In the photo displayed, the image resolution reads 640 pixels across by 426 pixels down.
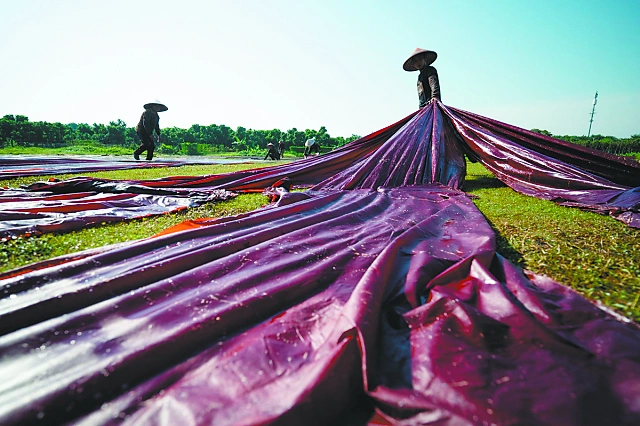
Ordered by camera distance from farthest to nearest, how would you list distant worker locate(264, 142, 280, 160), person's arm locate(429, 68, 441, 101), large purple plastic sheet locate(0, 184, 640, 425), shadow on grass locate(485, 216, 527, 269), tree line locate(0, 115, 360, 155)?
tree line locate(0, 115, 360, 155) → distant worker locate(264, 142, 280, 160) → person's arm locate(429, 68, 441, 101) → shadow on grass locate(485, 216, 527, 269) → large purple plastic sheet locate(0, 184, 640, 425)

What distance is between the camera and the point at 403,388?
3.33 ft

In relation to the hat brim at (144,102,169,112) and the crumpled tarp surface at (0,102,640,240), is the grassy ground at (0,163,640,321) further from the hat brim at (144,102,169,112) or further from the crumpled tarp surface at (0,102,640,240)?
the hat brim at (144,102,169,112)

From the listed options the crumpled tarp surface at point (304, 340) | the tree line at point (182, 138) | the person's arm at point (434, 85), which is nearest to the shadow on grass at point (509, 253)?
the crumpled tarp surface at point (304, 340)

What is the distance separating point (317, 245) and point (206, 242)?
2.42 ft

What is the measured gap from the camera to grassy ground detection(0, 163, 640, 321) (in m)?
1.72

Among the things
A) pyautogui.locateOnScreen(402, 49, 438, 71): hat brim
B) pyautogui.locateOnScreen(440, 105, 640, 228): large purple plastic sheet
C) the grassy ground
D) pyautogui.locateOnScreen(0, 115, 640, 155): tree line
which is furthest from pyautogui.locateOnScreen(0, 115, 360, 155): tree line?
the grassy ground

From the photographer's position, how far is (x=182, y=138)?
133 feet

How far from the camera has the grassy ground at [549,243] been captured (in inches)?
67.6

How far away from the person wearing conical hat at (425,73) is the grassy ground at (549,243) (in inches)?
151

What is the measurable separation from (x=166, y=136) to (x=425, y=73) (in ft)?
123

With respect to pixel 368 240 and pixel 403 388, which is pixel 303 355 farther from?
pixel 368 240

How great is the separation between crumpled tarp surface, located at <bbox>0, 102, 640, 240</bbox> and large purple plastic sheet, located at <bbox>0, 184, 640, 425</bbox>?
6.38ft

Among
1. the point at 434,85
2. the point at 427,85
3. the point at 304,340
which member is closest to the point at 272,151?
the point at 427,85

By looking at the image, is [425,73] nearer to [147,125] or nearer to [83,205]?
[83,205]
